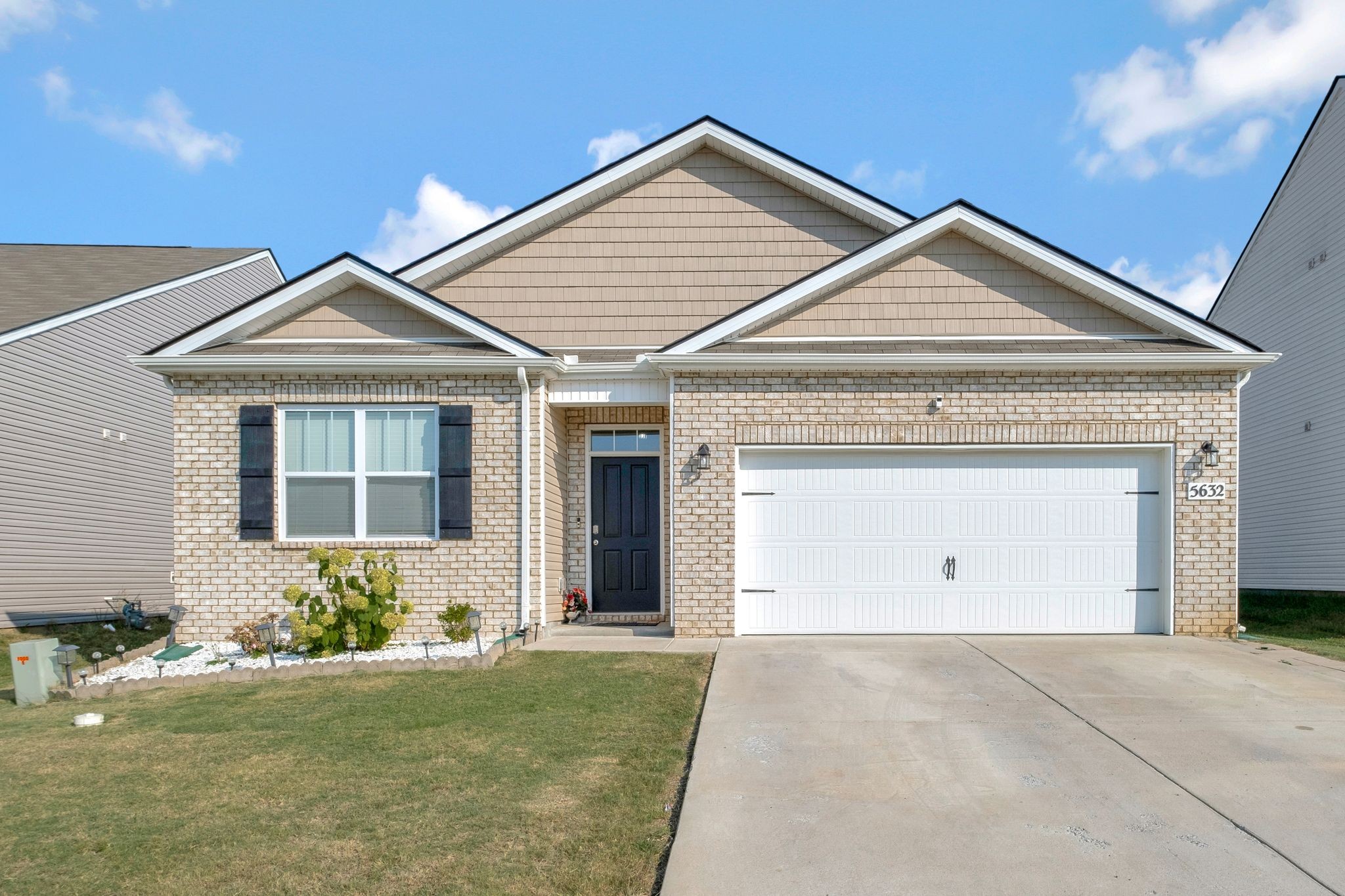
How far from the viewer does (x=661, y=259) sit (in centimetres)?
1247

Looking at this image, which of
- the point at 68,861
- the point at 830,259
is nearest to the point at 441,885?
the point at 68,861

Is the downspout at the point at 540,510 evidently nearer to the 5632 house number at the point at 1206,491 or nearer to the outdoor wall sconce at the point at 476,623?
the outdoor wall sconce at the point at 476,623

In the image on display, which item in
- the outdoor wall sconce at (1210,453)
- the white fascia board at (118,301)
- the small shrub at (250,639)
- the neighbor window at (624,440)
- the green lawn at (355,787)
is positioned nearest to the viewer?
the green lawn at (355,787)

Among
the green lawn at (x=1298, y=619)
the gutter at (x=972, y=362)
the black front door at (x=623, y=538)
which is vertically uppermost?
the gutter at (x=972, y=362)

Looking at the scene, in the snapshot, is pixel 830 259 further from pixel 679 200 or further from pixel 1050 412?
pixel 1050 412

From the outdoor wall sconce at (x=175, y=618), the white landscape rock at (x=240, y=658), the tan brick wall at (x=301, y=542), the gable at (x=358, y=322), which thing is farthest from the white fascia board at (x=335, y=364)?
the white landscape rock at (x=240, y=658)

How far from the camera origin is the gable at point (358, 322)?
34.8 feet

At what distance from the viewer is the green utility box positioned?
793 centimetres

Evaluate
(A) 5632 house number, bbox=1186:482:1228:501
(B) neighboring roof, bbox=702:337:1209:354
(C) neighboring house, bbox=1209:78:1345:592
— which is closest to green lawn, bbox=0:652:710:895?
(B) neighboring roof, bbox=702:337:1209:354

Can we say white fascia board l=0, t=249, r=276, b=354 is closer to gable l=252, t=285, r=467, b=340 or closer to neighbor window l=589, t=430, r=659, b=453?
gable l=252, t=285, r=467, b=340

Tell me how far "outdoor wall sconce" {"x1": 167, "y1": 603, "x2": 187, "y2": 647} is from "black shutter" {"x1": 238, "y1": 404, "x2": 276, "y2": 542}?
940 millimetres

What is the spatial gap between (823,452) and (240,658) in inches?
250

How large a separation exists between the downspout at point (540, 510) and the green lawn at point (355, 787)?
2.40 m

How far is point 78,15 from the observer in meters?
13.8
